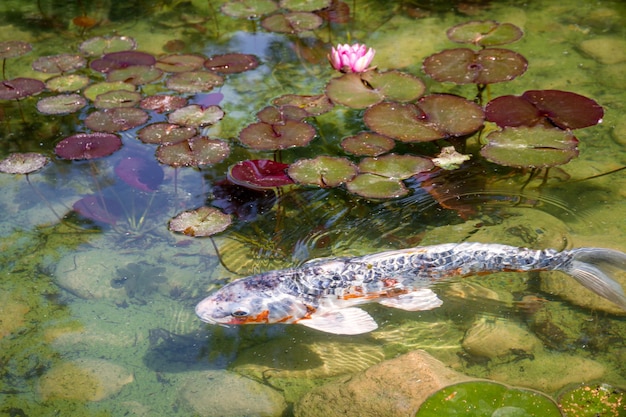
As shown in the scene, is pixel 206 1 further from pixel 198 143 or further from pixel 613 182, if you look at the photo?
pixel 613 182

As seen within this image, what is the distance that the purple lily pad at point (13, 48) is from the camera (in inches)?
229

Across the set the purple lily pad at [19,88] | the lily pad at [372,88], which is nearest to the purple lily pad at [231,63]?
the lily pad at [372,88]

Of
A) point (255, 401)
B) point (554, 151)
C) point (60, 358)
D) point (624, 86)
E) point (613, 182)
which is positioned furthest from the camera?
point (624, 86)

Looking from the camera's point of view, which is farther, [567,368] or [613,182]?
[613,182]

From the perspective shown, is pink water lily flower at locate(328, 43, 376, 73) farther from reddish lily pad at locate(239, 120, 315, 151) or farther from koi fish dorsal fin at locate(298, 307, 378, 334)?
koi fish dorsal fin at locate(298, 307, 378, 334)

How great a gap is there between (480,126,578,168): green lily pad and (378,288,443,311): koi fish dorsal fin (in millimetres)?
977

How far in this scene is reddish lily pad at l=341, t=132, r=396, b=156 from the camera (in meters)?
4.43

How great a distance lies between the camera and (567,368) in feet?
11.2

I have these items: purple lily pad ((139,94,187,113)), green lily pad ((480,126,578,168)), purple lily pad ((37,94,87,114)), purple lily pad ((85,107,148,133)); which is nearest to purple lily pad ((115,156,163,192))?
purple lily pad ((85,107,148,133))

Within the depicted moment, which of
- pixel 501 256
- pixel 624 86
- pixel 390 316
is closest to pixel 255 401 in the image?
pixel 390 316

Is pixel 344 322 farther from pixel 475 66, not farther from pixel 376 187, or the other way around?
pixel 475 66

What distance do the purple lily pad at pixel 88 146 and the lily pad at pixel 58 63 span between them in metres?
1.04

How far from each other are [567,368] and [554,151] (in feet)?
4.50

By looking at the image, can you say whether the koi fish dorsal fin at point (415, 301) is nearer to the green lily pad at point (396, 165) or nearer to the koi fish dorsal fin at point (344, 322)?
the koi fish dorsal fin at point (344, 322)
